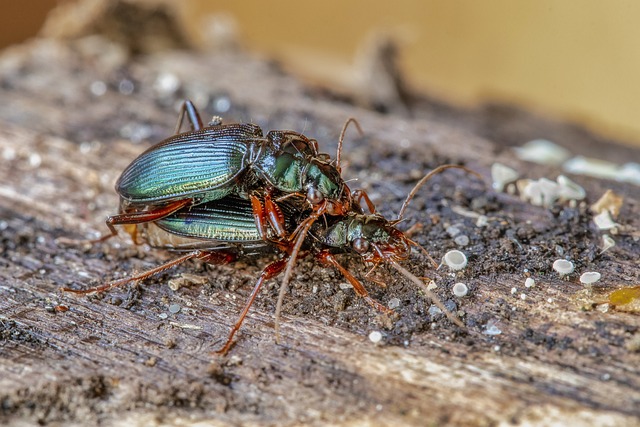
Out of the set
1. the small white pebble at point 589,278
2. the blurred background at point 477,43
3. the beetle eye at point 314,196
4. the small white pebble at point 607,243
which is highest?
the blurred background at point 477,43

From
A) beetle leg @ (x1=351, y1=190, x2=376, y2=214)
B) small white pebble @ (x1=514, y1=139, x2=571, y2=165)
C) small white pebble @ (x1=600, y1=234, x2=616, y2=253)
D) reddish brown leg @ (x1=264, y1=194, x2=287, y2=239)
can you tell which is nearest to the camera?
reddish brown leg @ (x1=264, y1=194, x2=287, y2=239)

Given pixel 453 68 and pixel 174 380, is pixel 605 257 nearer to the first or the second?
pixel 174 380

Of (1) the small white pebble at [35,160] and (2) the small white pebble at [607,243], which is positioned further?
(1) the small white pebble at [35,160]

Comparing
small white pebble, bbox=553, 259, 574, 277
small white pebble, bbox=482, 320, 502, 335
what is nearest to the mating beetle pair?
small white pebble, bbox=482, 320, 502, 335

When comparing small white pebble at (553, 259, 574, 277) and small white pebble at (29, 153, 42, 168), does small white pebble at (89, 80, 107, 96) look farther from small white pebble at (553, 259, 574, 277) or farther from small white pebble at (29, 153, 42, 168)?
small white pebble at (553, 259, 574, 277)

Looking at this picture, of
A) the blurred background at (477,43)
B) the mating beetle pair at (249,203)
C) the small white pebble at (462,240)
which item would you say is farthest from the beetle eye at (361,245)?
the blurred background at (477,43)

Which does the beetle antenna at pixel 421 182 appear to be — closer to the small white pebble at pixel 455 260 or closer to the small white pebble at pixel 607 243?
the small white pebble at pixel 455 260
